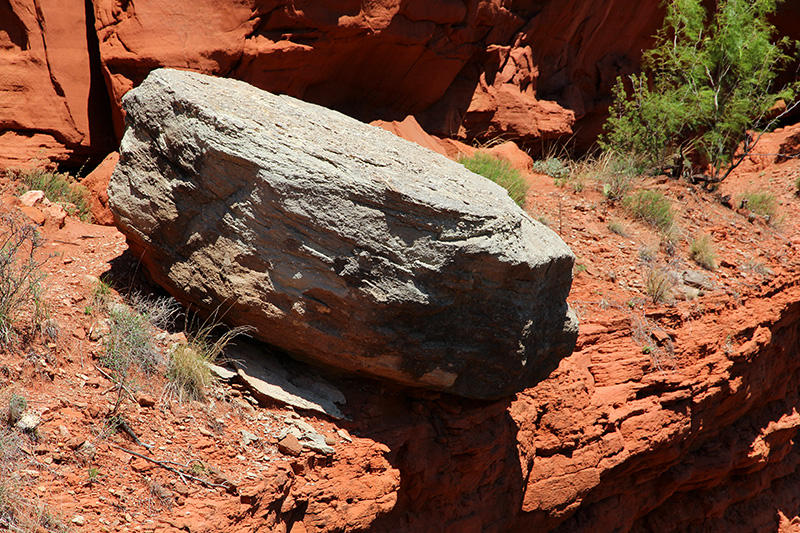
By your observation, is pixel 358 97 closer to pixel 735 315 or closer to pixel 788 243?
pixel 735 315

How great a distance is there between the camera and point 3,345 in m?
3.30

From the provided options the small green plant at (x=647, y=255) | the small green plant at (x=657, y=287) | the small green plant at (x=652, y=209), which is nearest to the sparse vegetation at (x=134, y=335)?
the small green plant at (x=657, y=287)

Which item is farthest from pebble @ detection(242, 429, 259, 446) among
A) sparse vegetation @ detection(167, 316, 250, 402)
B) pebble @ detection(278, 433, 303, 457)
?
sparse vegetation @ detection(167, 316, 250, 402)

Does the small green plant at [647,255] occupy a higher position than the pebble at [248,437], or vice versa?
the small green plant at [647,255]

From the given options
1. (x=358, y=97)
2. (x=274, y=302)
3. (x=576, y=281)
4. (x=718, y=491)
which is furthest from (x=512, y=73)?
(x=274, y=302)

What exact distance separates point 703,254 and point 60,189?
241 inches

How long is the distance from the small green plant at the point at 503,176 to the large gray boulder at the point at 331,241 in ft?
8.83

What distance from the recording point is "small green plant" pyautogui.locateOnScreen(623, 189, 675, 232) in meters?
7.04

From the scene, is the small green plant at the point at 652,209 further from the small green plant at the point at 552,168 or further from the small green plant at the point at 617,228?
the small green plant at the point at 552,168

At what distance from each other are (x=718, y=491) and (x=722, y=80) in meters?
5.09

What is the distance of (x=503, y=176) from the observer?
6.89 metres

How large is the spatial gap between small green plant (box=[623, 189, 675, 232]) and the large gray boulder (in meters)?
3.36

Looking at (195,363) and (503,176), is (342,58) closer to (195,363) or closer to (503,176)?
(503,176)

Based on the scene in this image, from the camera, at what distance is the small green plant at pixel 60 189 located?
17.5 ft
